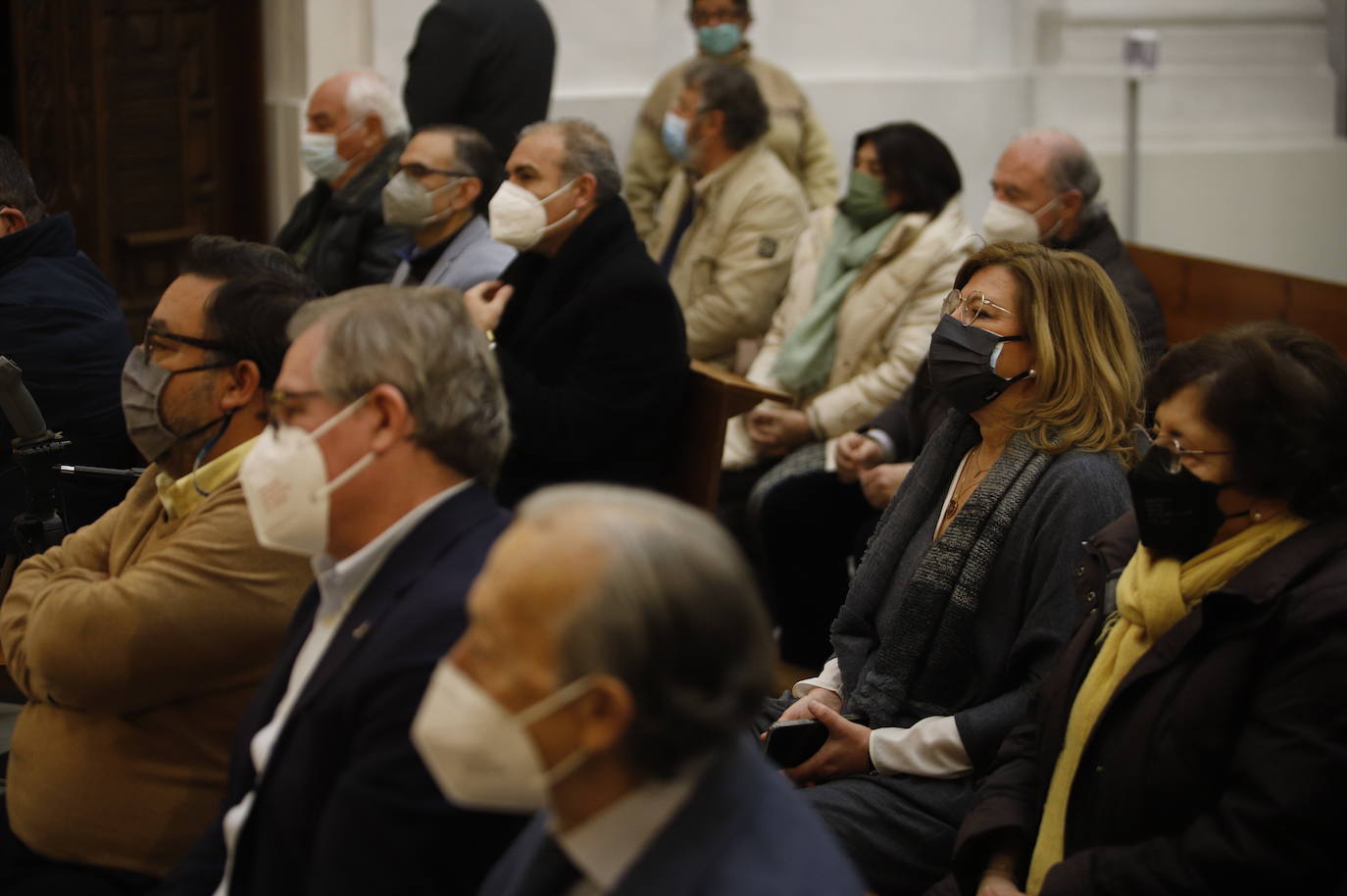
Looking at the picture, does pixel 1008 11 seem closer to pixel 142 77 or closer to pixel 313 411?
pixel 142 77

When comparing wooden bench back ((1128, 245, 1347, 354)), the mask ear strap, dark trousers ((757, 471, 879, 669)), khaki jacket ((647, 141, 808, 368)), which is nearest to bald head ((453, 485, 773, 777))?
the mask ear strap

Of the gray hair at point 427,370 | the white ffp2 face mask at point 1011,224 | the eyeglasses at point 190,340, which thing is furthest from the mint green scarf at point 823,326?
the gray hair at point 427,370

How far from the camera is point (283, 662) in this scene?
231cm

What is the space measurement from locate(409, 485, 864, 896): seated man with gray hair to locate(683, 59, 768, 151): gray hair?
418cm

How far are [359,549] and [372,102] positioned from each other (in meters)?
3.74

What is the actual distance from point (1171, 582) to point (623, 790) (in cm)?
108

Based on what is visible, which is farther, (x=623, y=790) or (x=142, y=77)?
(x=142, y=77)

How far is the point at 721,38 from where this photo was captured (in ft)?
22.2

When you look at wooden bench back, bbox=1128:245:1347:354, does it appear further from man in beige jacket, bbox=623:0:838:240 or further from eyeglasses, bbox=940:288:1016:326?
eyeglasses, bbox=940:288:1016:326

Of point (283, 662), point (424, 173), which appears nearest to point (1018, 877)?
point (283, 662)

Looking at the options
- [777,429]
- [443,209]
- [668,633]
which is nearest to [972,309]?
[668,633]

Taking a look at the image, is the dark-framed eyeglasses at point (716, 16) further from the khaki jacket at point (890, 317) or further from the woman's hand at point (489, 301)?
the woman's hand at point (489, 301)

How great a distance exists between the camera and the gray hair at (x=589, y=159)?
4516 mm

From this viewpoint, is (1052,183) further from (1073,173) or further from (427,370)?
(427,370)
